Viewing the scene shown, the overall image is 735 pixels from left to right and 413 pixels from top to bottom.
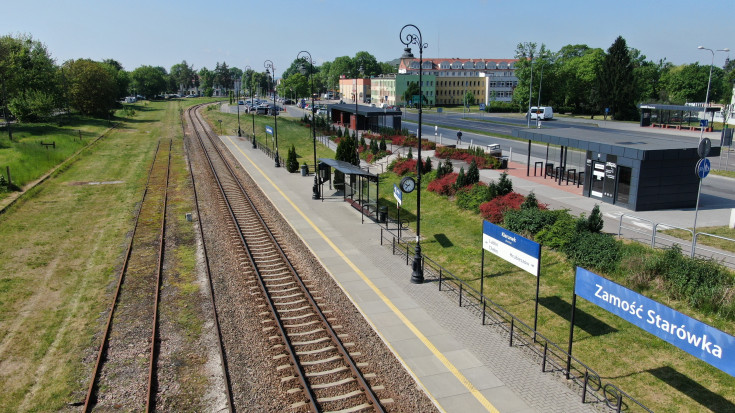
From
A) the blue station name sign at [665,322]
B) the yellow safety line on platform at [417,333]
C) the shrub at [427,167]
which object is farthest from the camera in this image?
the shrub at [427,167]

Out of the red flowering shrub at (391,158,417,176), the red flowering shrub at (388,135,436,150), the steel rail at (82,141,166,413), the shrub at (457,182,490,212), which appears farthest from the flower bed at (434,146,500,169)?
the steel rail at (82,141,166,413)

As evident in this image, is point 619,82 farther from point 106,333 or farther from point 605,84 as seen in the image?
point 106,333

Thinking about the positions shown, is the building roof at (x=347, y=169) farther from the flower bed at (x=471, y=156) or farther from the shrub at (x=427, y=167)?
the flower bed at (x=471, y=156)

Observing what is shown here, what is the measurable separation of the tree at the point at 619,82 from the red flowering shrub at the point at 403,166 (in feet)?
179

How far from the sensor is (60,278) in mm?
18922

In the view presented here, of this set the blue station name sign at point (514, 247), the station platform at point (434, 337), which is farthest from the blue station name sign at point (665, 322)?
the station platform at point (434, 337)

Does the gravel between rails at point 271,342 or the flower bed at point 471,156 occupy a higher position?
the flower bed at point 471,156

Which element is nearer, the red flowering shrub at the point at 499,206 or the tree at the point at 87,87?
the red flowering shrub at the point at 499,206

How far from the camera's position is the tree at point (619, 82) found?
253 feet

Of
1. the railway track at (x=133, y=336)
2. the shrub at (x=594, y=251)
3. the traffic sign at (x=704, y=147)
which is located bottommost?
the railway track at (x=133, y=336)

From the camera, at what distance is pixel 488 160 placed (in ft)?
119

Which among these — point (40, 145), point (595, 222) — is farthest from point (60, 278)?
point (40, 145)

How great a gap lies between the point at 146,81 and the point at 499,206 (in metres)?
162

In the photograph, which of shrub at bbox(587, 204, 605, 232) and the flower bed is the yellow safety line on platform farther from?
the flower bed
